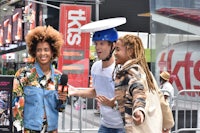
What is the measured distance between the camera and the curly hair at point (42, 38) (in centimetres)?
424

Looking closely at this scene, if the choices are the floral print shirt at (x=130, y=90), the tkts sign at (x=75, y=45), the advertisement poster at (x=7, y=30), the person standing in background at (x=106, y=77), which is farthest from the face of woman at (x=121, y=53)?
the advertisement poster at (x=7, y=30)

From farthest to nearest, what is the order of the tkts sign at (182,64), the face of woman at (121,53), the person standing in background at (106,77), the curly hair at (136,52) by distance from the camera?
the tkts sign at (182,64) → the person standing in background at (106,77) → the face of woman at (121,53) → the curly hair at (136,52)

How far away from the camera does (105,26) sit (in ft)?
14.3

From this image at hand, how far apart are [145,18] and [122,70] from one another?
44.6 metres

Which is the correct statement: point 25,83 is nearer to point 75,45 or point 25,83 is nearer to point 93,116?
point 93,116

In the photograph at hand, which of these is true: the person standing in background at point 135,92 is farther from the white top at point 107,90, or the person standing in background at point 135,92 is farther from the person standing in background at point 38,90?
the person standing in background at point 38,90

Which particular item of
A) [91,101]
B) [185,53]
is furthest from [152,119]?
→ [185,53]

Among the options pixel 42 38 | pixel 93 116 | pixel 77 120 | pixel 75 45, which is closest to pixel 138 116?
pixel 42 38

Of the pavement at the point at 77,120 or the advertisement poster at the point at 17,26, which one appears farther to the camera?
the advertisement poster at the point at 17,26

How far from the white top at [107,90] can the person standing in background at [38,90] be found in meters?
0.51

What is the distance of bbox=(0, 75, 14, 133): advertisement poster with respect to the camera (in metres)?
5.32

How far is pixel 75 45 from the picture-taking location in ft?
42.4

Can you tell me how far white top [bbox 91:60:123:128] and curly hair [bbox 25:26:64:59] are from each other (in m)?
0.55

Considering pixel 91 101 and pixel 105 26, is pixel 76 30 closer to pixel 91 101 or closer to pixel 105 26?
pixel 91 101
